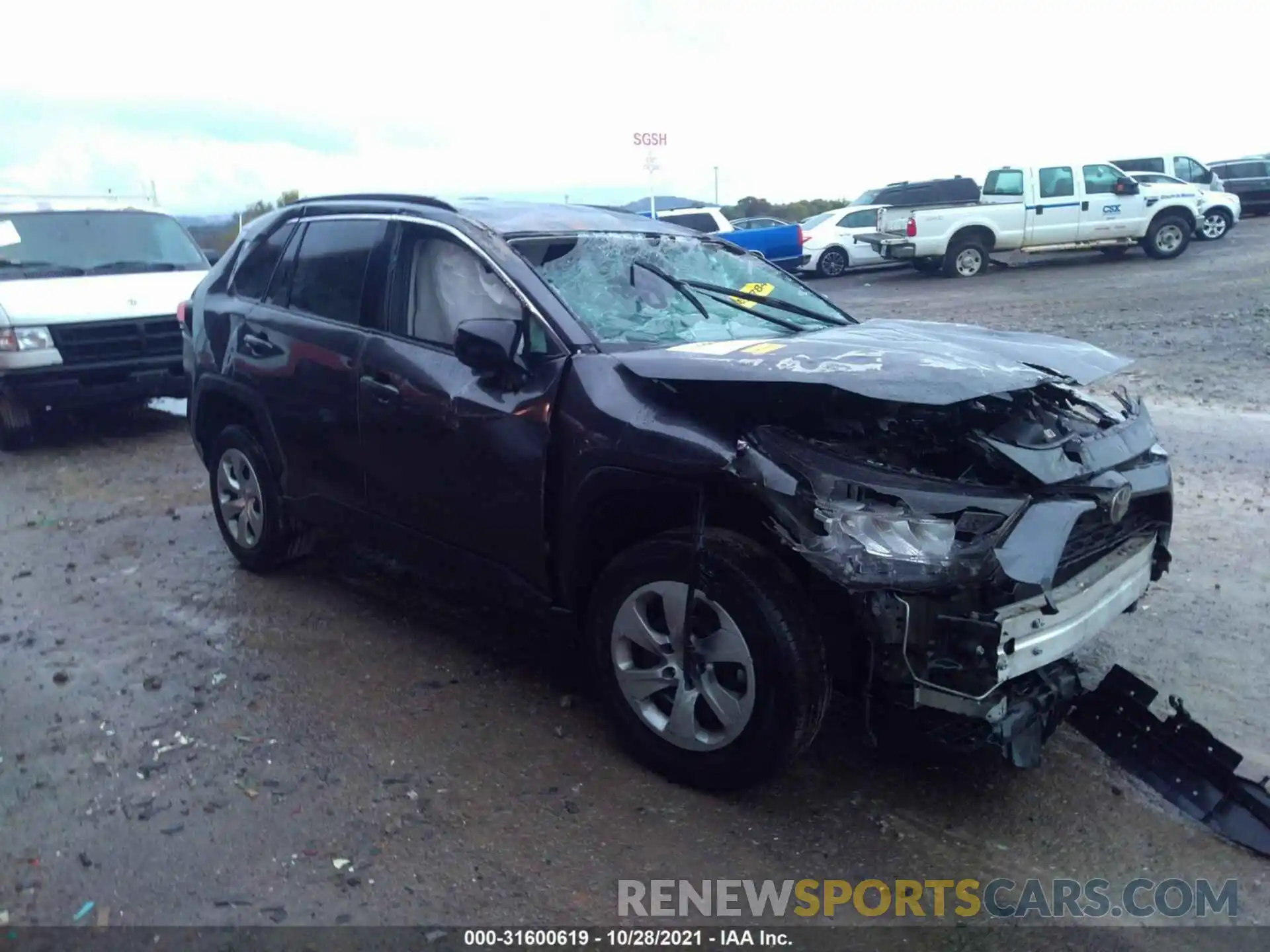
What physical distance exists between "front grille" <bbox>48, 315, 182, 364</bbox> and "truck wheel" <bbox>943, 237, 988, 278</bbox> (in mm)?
14982

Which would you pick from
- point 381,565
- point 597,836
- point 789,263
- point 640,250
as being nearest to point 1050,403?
point 640,250

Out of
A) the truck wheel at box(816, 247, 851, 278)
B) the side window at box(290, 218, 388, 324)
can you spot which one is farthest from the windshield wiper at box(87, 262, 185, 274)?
the truck wheel at box(816, 247, 851, 278)

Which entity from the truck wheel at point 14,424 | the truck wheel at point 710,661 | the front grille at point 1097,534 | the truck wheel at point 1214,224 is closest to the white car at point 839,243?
the truck wheel at point 1214,224

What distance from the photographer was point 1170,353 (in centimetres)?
1123

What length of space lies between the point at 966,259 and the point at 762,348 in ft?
59.3

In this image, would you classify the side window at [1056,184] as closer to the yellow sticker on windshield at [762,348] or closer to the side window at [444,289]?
the side window at [444,289]

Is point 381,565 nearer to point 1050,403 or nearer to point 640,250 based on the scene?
point 640,250

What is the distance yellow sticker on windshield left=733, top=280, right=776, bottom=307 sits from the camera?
4.64m

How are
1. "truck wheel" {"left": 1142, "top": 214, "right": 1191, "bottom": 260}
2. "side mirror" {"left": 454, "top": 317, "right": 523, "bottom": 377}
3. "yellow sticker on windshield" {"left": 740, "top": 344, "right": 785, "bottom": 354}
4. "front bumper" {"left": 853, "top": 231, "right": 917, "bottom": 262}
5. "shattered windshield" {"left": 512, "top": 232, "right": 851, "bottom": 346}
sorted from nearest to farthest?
"yellow sticker on windshield" {"left": 740, "top": 344, "right": 785, "bottom": 354}, "side mirror" {"left": 454, "top": 317, "right": 523, "bottom": 377}, "shattered windshield" {"left": 512, "top": 232, "right": 851, "bottom": 346}, "front bumper" {"left": 853, "top": 231, "right": 917, "bottom": 262}, "truck wheel" {"left": 1142, "top": 214, "right": 1191, "bottom": 260}

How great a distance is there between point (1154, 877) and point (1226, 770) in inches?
20.6

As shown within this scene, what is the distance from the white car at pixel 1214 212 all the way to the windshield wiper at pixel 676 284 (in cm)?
2069

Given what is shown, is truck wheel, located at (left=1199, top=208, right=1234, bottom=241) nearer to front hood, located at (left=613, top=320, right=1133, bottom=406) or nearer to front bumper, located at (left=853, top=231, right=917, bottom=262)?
front bumper, located at (left=853, top=231, right=917, bottom=262)

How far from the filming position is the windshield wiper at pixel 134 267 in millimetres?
9422

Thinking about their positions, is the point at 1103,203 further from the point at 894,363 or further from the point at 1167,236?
the point at 894,363
